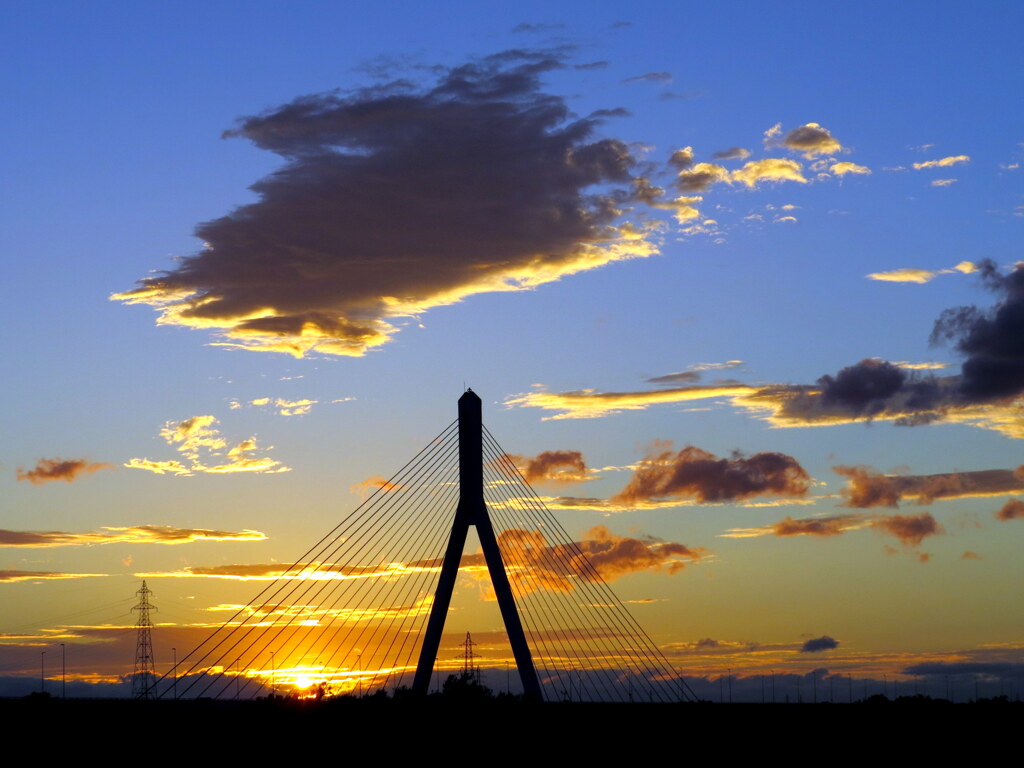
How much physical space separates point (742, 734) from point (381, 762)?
75.5 ft

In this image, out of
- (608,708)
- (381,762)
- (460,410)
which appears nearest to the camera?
(381,762)

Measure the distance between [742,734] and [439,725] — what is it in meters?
16.9

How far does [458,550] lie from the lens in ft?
212

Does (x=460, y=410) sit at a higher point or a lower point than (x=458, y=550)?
higher

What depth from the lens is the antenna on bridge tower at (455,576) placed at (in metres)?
63.1

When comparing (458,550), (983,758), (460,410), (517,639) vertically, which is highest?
(460,410)

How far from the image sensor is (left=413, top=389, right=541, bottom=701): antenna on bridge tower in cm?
6312

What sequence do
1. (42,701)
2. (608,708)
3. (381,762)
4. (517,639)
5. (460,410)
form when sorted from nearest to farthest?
(381,762) < (517,639) < (460,410) < (608,708) < (42,701)

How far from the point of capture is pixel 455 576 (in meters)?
64.4

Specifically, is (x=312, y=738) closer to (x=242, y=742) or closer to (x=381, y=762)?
(x=242, y=742)

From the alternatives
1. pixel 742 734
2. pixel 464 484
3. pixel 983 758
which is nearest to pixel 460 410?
pixel 464 484

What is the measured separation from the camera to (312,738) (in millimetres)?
66250

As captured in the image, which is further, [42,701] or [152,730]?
[42,701]

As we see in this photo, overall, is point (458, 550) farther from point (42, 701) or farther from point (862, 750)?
point (42, 701)
